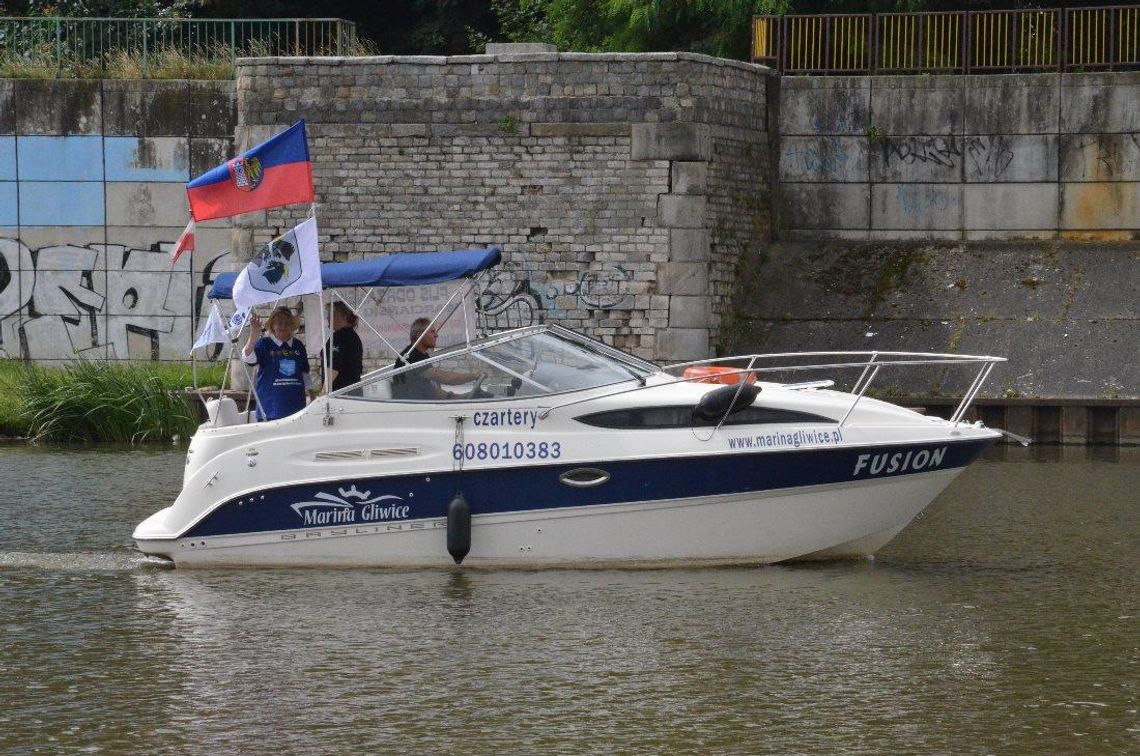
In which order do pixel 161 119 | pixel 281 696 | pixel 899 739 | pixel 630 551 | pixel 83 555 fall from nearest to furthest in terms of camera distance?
pixel 899 739, pixel 281 696, pixel 630 551, pixel 83 555, pixel 161 119

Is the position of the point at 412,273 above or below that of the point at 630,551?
above

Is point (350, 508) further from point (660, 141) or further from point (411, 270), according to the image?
point (660, 141)

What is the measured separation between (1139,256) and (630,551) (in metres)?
14.6

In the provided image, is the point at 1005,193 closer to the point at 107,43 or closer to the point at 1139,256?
the point at 1139,256

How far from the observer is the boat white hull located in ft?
38.8

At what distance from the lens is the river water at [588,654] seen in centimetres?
790

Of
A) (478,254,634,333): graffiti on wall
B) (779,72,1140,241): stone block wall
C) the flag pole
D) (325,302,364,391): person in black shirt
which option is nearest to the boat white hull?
the flag pole

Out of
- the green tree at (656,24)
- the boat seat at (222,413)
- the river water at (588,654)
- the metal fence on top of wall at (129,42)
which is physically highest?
the green tree at (656,24)

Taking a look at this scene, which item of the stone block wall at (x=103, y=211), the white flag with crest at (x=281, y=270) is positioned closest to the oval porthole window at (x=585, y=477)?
the white flag with crest at (x=281, y=270)

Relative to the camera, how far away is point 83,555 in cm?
1288

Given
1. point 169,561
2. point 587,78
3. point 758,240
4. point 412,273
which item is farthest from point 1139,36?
point 169,561

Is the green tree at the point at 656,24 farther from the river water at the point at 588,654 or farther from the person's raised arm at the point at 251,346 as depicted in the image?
the person's raised arm at the point at 251,346

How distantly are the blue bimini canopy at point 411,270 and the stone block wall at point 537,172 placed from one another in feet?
33.8

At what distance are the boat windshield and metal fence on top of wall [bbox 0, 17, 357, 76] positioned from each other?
14.4m
